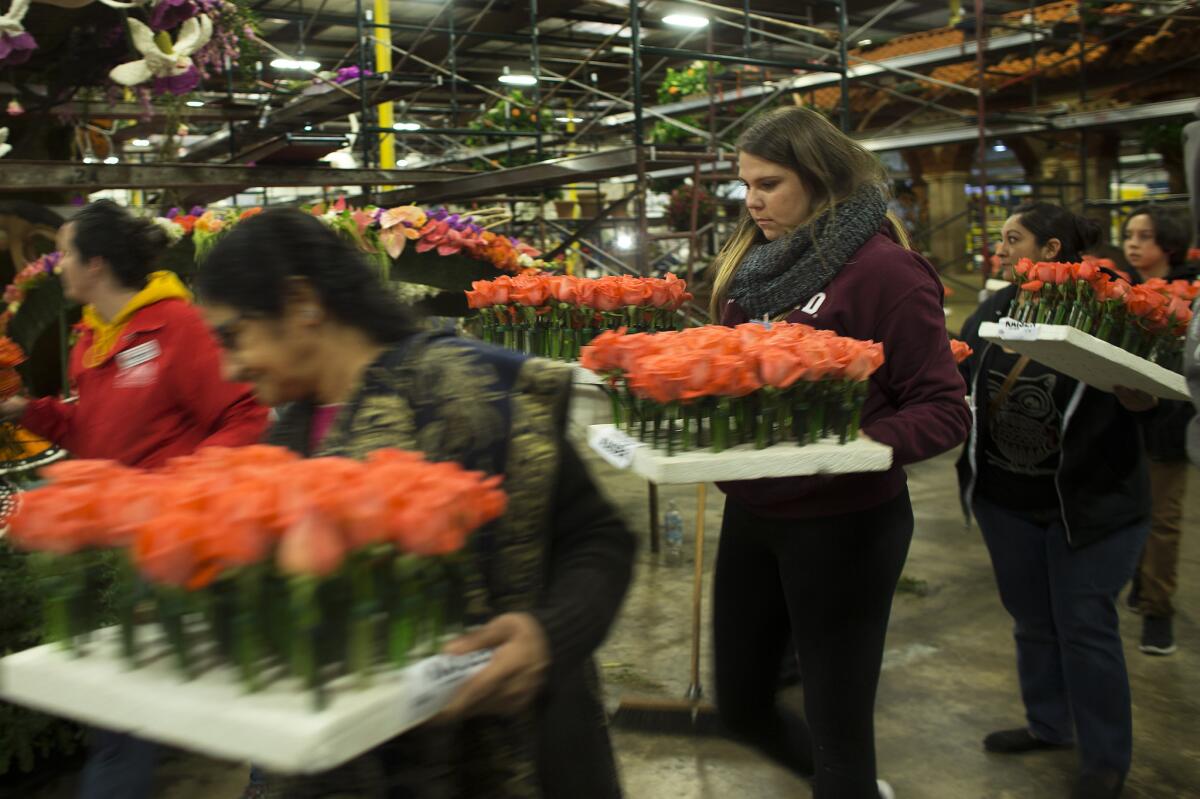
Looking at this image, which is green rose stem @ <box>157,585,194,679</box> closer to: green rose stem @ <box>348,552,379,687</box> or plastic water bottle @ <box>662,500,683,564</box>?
green rose stem @ <box>348,552,379,687</box>

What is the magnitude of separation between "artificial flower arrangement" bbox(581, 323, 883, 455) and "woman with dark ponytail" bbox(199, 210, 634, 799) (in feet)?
1.70

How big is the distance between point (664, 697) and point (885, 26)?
1306cm

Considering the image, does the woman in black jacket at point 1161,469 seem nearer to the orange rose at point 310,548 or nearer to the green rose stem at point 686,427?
the green rose stem at point 686,427

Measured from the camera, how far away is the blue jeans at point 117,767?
2.26 metres

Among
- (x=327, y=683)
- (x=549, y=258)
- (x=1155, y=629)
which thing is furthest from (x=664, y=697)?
(x=327, y=683)

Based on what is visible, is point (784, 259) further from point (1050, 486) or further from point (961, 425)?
point (1050, 486)

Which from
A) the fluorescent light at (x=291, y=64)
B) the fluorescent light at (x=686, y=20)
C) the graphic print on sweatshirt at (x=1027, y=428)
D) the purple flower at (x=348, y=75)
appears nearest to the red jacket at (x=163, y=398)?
the graphic print on sweatshirt at (x=1027, y=428)

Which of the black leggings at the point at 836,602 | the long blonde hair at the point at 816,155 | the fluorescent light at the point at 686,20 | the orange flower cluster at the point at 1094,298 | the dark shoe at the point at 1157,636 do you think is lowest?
the dark shoe at the point at 1157,636

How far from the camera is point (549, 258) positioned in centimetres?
541

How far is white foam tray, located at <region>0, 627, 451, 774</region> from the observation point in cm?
93

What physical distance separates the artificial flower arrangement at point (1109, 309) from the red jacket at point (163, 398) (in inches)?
79.0

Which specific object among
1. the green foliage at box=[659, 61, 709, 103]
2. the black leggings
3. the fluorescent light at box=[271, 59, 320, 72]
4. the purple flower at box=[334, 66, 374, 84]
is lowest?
the black leggings

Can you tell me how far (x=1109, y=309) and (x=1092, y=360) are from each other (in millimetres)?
293

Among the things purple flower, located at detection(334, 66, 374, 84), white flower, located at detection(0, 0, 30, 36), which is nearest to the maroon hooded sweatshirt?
white flower, located at detection(0, 0, 30, 36)
